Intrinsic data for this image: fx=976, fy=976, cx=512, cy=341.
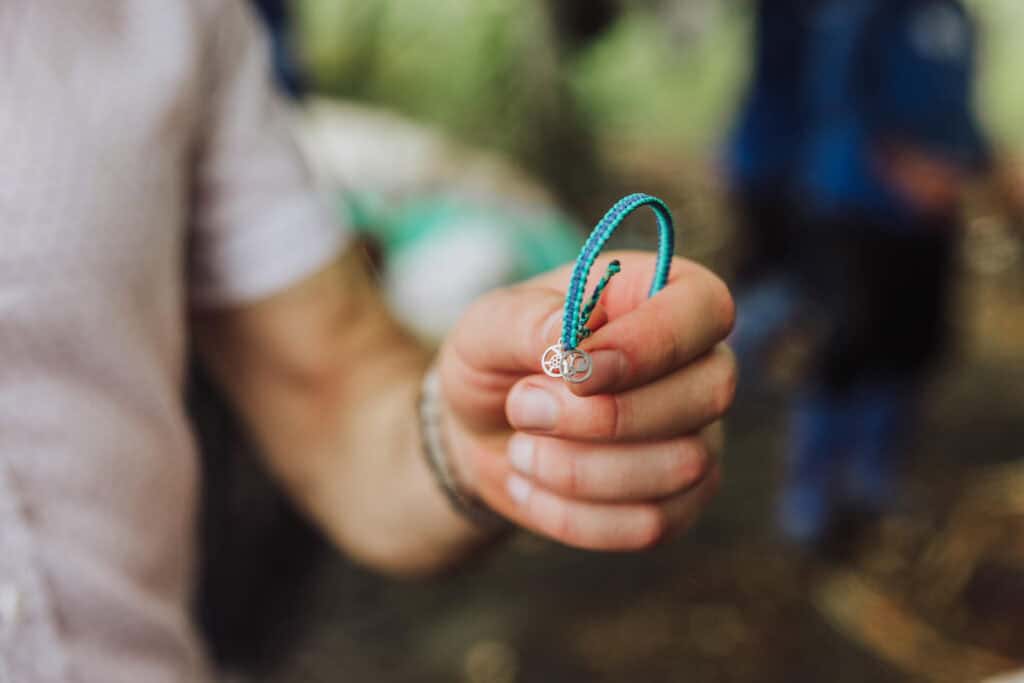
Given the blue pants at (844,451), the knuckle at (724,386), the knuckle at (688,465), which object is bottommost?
the blue pants at (844,451)

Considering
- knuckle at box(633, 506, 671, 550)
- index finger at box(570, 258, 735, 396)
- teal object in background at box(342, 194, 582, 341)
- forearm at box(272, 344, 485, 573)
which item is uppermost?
index finger at box(570, 258, 735, 396)

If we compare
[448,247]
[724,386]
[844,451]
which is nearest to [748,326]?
[844,451]

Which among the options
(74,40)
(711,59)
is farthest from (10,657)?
(711,59)

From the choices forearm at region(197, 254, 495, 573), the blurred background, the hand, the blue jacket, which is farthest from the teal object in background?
the hand

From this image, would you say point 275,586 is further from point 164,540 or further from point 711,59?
point 711,59

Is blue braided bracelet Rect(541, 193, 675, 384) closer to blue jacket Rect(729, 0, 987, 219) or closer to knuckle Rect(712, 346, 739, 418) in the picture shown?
knuckle Rect(712, 346, 739, 418)

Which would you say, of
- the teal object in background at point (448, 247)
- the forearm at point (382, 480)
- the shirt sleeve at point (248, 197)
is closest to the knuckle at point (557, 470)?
the forearm at point (382, 480)

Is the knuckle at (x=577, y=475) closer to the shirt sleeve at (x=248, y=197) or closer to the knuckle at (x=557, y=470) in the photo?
the knuckle at (x=557, y=470)

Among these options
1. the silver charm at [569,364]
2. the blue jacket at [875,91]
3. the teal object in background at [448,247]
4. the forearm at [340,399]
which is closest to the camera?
the silver charm at [569,364]
